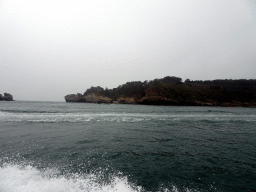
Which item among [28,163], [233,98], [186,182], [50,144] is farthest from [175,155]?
[233,98]

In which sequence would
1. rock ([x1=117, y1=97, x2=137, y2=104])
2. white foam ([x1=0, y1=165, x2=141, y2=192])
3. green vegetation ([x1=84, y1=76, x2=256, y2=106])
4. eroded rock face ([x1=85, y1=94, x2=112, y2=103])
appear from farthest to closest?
eroded rock face ([x1=85, y1=94, x2=112, y2=103]) < rock ([x1=117, y1=97, x2=137, y2=104]) < green vegetation ([x1=84, y1=76, x2=256, y2=106]) < white foam ([x1=0, y1=165, x2=141, y2=192])

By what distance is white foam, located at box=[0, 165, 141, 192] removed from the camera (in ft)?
12.6

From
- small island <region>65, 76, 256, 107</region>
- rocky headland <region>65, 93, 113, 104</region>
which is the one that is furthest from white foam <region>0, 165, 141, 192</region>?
rocky headland <region>65, 93, 113, 104</region>

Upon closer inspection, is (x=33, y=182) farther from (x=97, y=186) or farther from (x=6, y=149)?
(x=6, y=149)

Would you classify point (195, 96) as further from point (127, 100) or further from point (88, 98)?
point (88, 98)

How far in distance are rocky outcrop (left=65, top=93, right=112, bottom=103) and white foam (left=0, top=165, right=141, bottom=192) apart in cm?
11254

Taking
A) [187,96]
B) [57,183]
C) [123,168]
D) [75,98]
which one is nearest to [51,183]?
[57,183]

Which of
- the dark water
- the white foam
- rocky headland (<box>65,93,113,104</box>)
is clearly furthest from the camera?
rocky headland (<box>65,93,113,104</box>)

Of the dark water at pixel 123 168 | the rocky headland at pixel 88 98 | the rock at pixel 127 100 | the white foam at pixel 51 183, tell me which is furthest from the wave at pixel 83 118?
the rocky headland at pixel 88 98

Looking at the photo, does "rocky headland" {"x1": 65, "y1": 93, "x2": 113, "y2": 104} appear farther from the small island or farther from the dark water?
the dark water

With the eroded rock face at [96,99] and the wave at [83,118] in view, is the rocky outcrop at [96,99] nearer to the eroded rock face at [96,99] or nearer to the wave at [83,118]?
the eroded rock face at [96,99]

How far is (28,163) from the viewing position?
17.7ft

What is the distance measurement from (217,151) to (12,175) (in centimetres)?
1052

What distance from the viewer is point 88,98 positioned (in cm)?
12712
